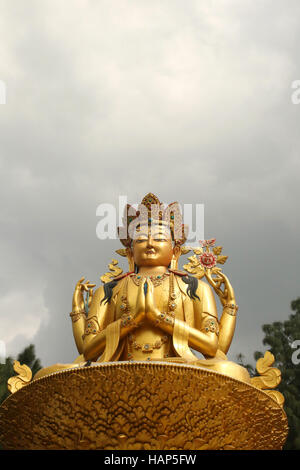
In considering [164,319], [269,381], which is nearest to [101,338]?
[164,319]

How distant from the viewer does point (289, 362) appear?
1238 centimetres

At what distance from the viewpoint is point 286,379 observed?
472 inches

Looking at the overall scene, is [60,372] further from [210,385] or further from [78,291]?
[78,291]

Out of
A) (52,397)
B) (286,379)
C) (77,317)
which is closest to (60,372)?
(52,397)

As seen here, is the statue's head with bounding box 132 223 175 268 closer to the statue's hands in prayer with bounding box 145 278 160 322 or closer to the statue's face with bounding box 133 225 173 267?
the statue's face with bounding box 133 225 173 267

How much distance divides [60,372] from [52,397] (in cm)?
29

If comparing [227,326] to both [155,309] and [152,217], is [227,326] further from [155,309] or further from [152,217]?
[152,217]

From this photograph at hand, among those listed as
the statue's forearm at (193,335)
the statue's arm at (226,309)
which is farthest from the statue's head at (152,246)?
the statue's forearm at (193,335)

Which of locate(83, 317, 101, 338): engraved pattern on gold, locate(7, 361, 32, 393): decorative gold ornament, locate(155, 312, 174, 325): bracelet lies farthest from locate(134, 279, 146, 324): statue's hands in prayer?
locate(7, 361, 32, 393): decorative gold ornament

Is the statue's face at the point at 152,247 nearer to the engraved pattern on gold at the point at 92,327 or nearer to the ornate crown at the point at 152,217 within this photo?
the ornate crown at the point at 152,217

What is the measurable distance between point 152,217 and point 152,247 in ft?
1.82

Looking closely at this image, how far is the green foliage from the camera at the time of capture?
1059cm

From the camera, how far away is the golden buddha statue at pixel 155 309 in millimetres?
6035

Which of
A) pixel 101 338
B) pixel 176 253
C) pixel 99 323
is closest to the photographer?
pixel 101 338
